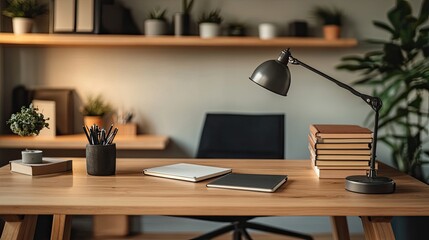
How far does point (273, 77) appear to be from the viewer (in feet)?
5.52

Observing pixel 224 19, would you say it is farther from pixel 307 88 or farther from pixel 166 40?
pixel 307 88

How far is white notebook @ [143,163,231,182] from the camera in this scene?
181cm

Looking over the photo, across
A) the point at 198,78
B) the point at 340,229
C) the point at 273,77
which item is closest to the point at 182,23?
the point at 198,78

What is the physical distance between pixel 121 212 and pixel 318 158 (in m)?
0.73

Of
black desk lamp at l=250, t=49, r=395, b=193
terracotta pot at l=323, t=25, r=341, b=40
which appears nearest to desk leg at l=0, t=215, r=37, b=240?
black desk lamp at l=250, t=49, r=395, b=193

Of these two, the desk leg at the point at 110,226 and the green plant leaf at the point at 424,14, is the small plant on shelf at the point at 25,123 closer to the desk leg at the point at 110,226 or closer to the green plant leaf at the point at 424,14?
the desk leg at the point at 110,226

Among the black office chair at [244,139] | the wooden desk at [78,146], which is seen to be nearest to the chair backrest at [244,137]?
the black office chair at [244,139]

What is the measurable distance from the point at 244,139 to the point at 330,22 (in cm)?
103

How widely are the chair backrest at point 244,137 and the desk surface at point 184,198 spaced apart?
0.90 metres

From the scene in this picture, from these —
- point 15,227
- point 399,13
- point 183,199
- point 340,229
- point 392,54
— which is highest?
point 399,13

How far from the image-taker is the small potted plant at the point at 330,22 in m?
3.34

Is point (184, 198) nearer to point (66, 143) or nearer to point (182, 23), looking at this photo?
point (66, 143)

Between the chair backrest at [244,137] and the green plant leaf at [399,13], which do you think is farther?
the green plant leaf at [399,13]

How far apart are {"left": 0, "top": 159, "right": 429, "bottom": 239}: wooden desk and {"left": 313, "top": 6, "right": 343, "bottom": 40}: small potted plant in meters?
1.58
